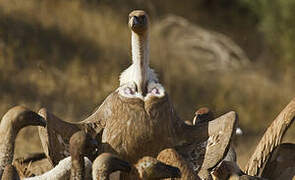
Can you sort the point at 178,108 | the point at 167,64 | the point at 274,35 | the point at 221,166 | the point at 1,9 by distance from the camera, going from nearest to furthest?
the point at 221,166 → the point at 1,9 → the point at 178,108 → the point at 167,64 → the point at 274,35

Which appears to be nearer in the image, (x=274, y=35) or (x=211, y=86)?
(x=211, y=86)

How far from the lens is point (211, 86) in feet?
72.6

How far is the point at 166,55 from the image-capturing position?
74.1ft

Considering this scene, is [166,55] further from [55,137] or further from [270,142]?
[55,137]

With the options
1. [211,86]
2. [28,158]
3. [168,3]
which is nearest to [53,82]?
[211,86]

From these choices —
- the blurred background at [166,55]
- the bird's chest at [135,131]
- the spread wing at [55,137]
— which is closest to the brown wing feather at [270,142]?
the bird's chest at [135,131]

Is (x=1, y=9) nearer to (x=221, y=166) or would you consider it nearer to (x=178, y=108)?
(x=178, y=108)

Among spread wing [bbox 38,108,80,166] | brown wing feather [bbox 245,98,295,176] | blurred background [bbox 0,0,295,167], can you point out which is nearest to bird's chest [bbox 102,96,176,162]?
spread wing [bbox 38,108,80,166]

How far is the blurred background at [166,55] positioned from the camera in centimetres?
1933

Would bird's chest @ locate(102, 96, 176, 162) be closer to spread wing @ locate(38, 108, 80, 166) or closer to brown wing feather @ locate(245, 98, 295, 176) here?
spread wing @ locate(38, 108, 80, 166)

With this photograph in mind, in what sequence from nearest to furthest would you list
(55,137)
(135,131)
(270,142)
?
(135,131) < (55,137) < (270,142)

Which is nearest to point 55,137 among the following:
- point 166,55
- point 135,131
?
point 135,131

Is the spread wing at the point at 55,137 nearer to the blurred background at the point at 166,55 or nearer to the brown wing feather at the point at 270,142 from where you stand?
the brown wing feather at the point at 270,142

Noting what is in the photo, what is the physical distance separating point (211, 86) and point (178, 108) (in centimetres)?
162
